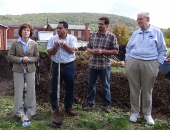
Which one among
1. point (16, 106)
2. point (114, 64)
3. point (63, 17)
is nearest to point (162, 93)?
point (16, 106)

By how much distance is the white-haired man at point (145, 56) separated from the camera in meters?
4.25

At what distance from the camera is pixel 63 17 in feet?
335

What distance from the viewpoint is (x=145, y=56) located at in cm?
426

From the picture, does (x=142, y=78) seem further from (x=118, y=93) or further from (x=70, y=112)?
(x=118, y=93)

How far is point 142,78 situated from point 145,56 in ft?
1.27

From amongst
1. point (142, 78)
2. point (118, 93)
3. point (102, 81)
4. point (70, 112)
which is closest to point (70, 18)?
point (118, 93)

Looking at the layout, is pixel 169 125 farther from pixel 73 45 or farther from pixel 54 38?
pixel 54 38

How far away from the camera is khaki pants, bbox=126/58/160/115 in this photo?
4285 millimetres

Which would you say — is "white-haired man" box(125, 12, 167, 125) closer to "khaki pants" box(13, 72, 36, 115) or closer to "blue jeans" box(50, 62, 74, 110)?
"blue jeans" box(50, 62, 74, 110)

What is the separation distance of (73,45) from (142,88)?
139cm

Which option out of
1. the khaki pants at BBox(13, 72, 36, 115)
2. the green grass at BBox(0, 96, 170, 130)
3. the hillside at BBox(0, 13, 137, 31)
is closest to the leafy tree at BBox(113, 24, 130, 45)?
the hillside at BBox(0, 13, 137, 31)

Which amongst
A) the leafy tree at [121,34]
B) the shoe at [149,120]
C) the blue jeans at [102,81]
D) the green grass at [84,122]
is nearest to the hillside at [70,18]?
the leafy tree at [121,34]

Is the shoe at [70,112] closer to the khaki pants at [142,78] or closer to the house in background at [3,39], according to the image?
the khaki pants at [142,78]

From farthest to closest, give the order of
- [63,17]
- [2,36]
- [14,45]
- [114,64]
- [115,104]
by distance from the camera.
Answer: [63,17], [2,36], [114,64], [115,104], [14,45]
